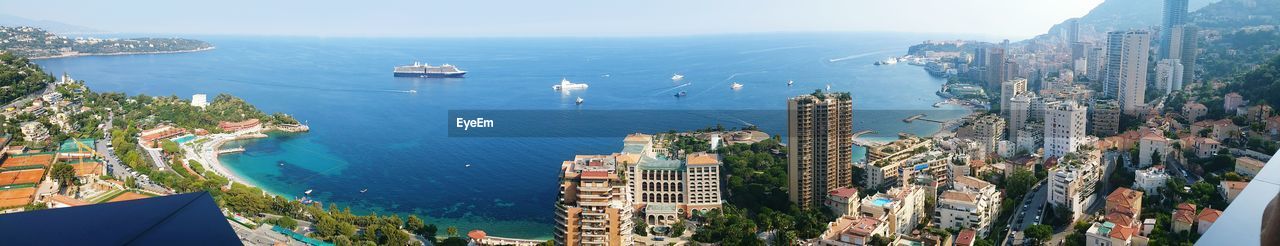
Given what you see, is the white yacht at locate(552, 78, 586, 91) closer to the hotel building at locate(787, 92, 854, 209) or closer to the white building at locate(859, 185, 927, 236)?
the hotel building at locate(787, 92, 854, 209)

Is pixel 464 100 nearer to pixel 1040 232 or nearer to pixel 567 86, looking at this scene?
pixel 567 86

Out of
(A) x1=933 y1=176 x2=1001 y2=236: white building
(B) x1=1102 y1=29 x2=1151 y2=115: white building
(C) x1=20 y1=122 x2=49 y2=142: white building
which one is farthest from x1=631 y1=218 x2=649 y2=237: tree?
(B) x1=1102 y1=29 x2=1151 y2=115: white building

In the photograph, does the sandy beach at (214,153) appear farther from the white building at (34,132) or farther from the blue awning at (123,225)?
the blue awning at (123,225)

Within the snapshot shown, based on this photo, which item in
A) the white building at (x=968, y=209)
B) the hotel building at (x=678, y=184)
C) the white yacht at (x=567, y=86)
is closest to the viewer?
the white building at (x=968, y=209)

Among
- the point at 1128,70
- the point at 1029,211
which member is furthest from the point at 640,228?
the point at 1128,70

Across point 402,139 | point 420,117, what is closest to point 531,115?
point 420,117

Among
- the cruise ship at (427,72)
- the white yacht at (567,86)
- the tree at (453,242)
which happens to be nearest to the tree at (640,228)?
the tree at (453,242)
